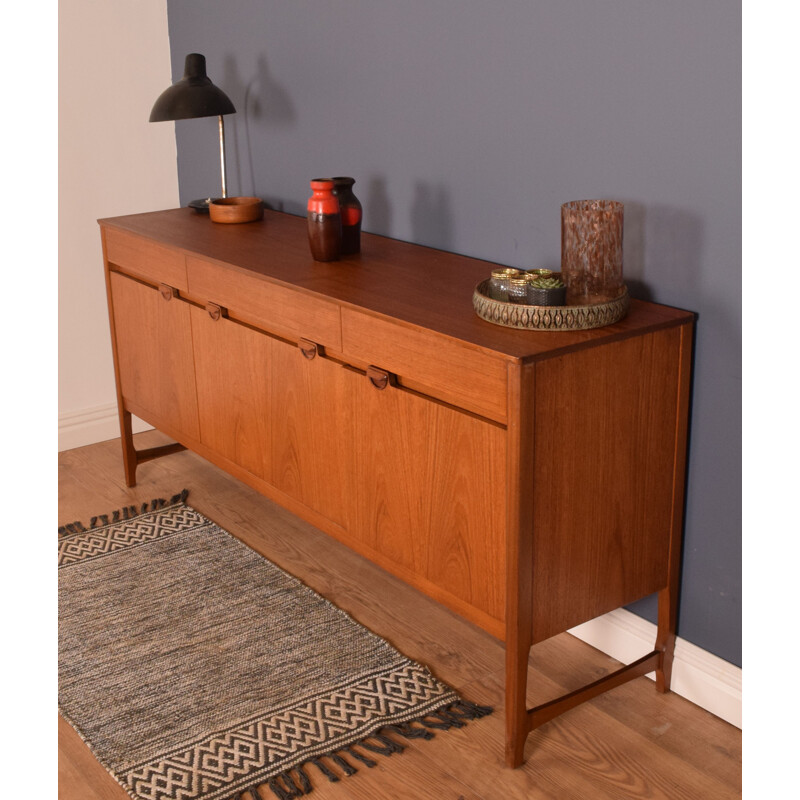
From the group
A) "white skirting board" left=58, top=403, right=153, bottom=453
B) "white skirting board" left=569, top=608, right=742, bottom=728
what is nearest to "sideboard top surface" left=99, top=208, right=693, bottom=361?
"white skirting board" left=569, top=608, right=742, bottom=728

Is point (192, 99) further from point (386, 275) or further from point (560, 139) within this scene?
point (560, 139)

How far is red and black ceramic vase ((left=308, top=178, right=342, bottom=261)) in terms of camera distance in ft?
7.68

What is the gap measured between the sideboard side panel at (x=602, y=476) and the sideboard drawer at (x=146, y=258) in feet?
4.44

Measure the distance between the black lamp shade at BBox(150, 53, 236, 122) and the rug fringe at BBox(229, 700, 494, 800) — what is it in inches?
71.4

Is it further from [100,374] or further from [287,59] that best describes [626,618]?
[100,374]

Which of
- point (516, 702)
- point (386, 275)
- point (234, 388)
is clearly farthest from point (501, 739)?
point (234, 388)

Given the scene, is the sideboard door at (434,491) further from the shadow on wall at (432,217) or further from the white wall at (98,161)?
the white wall at (98,161)

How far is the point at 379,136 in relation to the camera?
265cm

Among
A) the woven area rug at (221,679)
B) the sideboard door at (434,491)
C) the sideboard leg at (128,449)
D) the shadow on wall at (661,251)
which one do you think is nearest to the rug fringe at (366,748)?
the woven area rug at (221,679)

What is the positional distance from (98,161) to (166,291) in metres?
0.95

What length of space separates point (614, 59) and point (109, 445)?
2.42 m

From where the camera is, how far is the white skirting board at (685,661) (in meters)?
2.01

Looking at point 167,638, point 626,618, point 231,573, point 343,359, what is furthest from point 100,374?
point 626,618

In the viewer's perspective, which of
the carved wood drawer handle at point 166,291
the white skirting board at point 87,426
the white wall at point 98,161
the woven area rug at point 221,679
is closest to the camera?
the woven area rug at point 221,679
